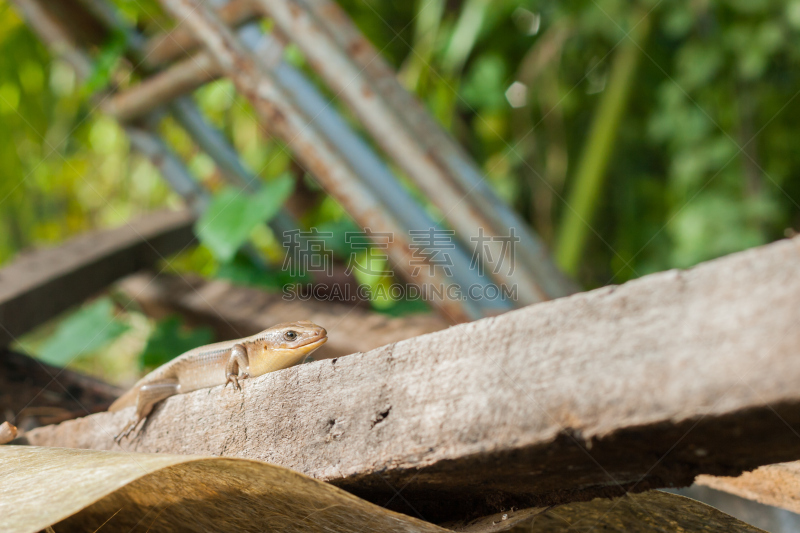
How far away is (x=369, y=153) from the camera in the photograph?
245cm

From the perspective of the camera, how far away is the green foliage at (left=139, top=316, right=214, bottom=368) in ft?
8.84

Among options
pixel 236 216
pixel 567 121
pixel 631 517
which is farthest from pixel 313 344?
pixel 567 121

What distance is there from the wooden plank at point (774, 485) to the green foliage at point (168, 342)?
2.25 m

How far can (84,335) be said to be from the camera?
110 inches

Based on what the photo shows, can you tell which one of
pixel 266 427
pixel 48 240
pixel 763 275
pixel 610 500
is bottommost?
pixel 48 240

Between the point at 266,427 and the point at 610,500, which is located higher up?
the point at 266,427

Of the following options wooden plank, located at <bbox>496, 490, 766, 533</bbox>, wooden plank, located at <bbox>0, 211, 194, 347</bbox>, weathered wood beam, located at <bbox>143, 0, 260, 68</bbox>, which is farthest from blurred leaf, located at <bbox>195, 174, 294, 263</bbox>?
wooden plank, located at <bbox>496, 490, 766, 533</bbox>

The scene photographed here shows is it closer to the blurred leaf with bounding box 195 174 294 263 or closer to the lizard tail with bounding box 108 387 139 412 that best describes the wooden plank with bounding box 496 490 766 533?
the lizard tail with bounding box 108 387 139 412

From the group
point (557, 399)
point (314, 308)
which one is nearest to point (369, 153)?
point (314, 308)

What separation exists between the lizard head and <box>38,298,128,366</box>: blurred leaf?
147 centimetres

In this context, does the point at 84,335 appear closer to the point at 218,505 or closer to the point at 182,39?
the point at 182,39

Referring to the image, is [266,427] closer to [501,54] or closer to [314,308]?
[314,308]

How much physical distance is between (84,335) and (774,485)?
108 inches

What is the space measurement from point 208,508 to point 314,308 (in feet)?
5.96
